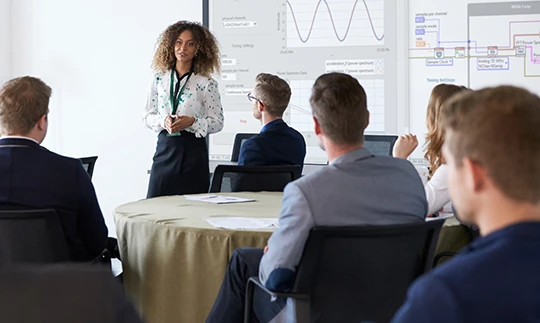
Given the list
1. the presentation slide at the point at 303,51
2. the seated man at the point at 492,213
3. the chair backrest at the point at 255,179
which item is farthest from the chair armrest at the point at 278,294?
the presentation slide at the point at 303,51

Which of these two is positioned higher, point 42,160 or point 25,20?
point 25,20

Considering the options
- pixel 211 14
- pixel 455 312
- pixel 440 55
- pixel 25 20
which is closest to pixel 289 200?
pixel 455 312

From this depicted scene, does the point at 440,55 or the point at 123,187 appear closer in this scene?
the point at 440,55

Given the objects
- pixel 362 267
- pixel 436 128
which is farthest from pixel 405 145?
pixel 362 267

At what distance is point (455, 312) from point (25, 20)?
6.44 m

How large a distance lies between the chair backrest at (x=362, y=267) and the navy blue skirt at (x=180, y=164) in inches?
97.0

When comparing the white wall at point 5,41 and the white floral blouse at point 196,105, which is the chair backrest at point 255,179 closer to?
the white floral blouse at point 196,105

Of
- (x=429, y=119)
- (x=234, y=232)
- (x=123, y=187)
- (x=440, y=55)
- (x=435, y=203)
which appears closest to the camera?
(x=234, y=232)

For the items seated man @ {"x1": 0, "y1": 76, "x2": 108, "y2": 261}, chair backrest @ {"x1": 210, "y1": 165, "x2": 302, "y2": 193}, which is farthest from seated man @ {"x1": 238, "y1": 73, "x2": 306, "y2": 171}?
→ seated man @ {"x1": 0, "y1": 76, "x2": 108, "y2": 261}

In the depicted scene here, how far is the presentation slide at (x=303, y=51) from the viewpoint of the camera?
5488mm

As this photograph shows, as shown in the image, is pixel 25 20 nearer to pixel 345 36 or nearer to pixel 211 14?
pixel 211 14

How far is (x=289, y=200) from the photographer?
2131 millimetres

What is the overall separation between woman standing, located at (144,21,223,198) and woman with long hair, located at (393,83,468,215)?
1.54 metres

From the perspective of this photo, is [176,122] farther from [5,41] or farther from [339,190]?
[5,41]
